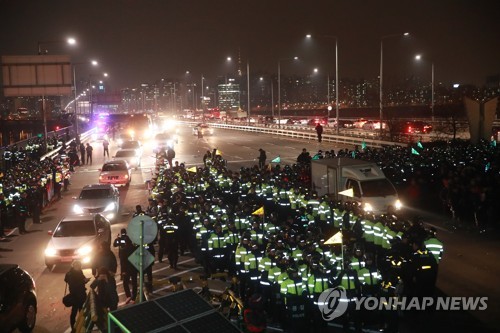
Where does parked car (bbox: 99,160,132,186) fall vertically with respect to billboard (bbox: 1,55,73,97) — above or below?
below

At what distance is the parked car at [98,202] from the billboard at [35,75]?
8.63 metres

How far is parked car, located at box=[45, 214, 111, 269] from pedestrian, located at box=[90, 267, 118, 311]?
132 inches

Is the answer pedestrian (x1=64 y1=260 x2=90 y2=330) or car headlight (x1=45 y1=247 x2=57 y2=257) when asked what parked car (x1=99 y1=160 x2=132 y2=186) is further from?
pedestrian (x1=64 y1=260 x2=90 y2=330)

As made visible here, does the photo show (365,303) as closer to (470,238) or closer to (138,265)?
(138,265)

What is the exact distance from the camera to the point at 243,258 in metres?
11.0

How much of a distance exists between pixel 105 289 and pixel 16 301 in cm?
178

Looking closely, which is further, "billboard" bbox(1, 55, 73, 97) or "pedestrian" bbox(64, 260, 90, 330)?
"billboard" bbox(1, 55, 73, 97)

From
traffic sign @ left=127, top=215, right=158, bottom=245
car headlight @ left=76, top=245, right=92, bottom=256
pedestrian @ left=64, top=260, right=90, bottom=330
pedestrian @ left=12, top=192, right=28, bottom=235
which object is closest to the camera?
traffic sign @ left=127, top=215, right=158, bottom=245

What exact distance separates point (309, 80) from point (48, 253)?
19068 centimetres

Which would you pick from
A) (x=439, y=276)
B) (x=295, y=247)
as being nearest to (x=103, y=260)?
(x=295, y=247)

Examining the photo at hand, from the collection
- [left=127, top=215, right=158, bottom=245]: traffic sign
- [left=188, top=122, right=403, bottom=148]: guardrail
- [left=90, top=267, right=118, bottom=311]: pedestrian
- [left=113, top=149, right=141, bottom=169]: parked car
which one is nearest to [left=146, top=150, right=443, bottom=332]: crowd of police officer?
[left=90, top=267, right=118, bottom=311]: pedestrian

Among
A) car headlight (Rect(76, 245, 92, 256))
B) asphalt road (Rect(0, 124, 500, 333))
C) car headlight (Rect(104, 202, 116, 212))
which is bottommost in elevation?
asphalt road (Rect(0, 124, 500, 333))

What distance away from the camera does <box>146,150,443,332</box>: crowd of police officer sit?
9422 millimetres

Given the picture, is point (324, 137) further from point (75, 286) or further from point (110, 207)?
point (75, 286)
